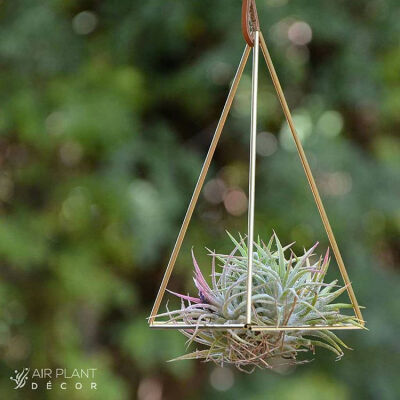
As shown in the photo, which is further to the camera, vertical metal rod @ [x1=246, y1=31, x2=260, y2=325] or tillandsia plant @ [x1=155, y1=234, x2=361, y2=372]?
tillandsia plant @ [x1=155, y1=234, x2=361, y2=372]

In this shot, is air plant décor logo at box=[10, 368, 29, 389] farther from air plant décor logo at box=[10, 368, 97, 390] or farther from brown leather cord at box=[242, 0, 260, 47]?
brown leather cord at box=[242, 0, 260, 47]

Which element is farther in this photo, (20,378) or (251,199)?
(20,378)

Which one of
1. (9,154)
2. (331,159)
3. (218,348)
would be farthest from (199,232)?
(218,348)

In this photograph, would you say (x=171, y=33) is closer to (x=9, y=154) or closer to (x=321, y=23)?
(x=321, y=23)

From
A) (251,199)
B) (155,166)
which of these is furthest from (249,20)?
(155,166)

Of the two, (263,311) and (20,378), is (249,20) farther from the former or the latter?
(20,378)

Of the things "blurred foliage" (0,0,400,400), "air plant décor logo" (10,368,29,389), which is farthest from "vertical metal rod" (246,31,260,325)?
"air plant décor logo" (10,368,29,389)
